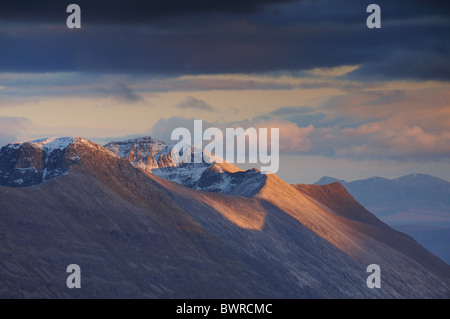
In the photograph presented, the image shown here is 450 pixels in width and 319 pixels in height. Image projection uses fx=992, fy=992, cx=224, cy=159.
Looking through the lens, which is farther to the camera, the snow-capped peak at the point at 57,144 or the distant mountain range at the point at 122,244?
the snow-capped peak at the point at 57,144

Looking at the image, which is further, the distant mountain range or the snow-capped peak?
the snow-capped peak

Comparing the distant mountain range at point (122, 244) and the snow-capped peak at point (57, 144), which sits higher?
the snow-capped peak at point (57, 144)

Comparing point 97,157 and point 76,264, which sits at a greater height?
point 97,157

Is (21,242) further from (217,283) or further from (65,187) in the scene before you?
(217,283)

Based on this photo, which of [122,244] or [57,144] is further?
[57,144]

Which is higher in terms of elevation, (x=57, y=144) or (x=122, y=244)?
(x=57, y=144)

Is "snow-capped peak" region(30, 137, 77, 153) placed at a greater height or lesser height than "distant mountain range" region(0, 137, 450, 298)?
greater

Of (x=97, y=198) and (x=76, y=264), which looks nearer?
(x=76, y=264)
